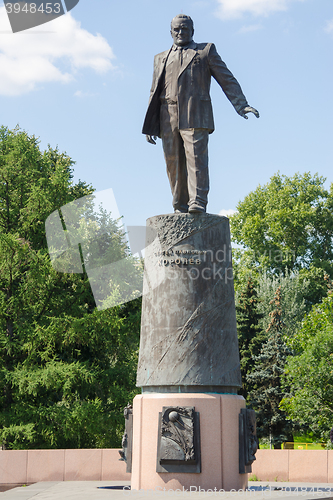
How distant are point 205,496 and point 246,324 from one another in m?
23.7

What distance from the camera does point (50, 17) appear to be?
8.70 meters

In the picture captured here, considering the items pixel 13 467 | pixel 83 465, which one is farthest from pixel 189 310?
pixel 13 467

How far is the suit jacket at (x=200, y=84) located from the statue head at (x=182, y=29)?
126 mm

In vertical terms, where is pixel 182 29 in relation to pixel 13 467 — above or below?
above

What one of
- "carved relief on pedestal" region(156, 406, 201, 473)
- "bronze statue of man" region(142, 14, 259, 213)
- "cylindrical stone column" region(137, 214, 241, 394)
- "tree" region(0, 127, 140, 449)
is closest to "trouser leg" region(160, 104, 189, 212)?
"bronze statue of man" region(142, 14, 259, 213)

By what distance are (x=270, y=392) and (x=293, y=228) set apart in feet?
51.0

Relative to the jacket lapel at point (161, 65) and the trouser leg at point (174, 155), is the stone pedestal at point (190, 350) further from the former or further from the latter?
the jacket lapel at point (161, 65)

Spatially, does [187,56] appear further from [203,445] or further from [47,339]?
[47,339]

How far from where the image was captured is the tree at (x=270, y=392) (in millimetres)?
27719

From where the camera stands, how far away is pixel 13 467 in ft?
35.4

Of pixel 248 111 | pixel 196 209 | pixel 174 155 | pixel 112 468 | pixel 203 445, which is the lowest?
pixel 112 468

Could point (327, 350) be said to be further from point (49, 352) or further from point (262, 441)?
point (49, 352)

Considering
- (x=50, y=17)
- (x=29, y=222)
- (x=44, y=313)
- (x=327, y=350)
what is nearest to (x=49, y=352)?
(x=44, y=313)

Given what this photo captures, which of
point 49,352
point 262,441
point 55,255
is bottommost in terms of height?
point 262,441
